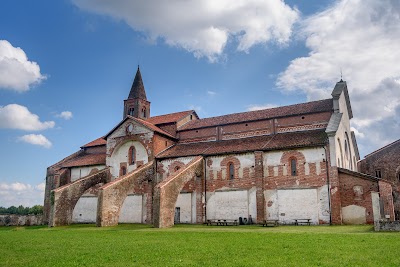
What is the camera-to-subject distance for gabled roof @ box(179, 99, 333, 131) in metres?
33.7

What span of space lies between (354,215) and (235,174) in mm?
10315

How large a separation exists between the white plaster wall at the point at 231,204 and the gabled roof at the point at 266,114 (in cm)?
856

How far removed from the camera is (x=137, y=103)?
47062 millimetres

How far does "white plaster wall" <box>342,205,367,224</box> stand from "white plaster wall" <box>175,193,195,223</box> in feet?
44.2

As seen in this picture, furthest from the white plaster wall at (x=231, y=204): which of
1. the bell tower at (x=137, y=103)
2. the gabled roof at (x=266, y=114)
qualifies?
the bell tower at (x=137, y=103)

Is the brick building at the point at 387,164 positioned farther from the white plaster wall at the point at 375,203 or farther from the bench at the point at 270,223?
the bench at the point at 270,223

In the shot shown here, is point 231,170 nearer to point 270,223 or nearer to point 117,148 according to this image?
point 270,223

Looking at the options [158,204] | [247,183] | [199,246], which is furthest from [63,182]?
[199,246]

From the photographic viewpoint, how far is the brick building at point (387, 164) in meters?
33.8

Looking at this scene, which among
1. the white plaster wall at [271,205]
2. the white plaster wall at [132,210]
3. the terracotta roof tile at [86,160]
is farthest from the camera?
the terracotta roof tile at [86,160]

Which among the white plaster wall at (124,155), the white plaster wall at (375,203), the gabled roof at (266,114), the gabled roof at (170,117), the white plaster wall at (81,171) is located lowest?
the white plaster wall at (375,203)

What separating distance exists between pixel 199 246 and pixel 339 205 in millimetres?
16872

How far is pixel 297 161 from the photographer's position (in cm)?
2956

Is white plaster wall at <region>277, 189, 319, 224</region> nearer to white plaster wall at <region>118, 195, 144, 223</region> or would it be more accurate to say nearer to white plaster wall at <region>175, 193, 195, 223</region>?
white plaster wall at <region>175, 193, 195, 223</region>
